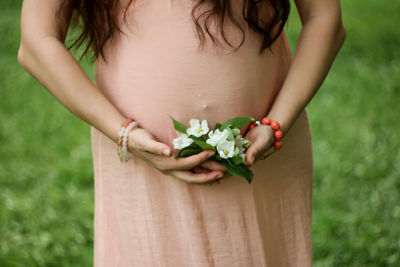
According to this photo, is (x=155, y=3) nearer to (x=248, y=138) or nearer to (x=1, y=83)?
(x=248, y=138)

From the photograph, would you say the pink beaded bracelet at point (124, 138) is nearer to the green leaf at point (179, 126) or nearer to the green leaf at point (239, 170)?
the green leaf at point (179, 126)

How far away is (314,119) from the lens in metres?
4.86

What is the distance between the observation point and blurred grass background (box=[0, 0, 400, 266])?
328cm

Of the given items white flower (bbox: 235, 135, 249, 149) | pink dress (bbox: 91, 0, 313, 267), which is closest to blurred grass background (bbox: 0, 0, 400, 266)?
pink dress (bbox: 91, 0, 313, 267)

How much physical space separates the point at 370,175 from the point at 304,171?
7.63 ft

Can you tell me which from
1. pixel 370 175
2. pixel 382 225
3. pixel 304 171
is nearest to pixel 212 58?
pixel 304 171

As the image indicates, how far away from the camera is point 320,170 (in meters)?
4.07

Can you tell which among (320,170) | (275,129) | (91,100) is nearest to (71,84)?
(91,100)

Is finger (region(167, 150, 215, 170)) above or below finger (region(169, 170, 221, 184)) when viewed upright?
above

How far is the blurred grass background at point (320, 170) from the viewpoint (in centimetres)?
328

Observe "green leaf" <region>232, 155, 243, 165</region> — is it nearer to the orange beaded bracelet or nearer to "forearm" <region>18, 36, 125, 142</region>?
the orange beaded bracelet

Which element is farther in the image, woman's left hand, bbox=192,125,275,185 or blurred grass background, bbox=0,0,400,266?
blurred grass background, bbox=0,0,400,266

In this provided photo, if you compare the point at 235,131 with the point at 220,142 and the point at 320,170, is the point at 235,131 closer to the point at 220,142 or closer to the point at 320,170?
Answer: the point at 220,142

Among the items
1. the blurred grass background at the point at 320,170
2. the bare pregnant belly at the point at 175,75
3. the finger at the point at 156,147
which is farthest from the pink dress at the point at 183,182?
the blurred grass background at the point at 320,170
